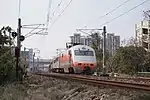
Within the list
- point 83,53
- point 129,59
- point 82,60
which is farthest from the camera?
point 129,59

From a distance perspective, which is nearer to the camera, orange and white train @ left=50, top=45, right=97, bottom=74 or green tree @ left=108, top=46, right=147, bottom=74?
orange and white train @ left=50, top=45, right=97, bottom=74

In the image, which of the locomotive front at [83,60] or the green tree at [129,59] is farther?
the green tree at [129,59]

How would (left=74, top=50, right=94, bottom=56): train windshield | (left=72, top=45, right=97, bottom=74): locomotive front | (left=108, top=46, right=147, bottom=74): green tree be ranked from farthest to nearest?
(left=108, top=46, right=147, bottom=74): green tree < (left=74, top=50, right=94, bottom=56): train windshield < (left=72, top=45, right=97, bottom=74): locomotive front

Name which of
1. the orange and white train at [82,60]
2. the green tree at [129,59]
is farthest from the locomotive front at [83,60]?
the green tree at [129,59]

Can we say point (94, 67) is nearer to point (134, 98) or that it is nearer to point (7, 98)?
point (7, 98)

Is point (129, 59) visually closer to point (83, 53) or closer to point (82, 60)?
point (83, 53)

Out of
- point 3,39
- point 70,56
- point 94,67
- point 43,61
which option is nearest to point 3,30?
point 3,39

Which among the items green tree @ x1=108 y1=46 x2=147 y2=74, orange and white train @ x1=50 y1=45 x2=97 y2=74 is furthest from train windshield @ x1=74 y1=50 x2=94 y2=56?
green tree @ x1=108 y1=46 x2=147 y2=74

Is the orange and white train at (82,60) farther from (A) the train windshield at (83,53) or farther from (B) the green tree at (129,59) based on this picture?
(B) the green tree at (129,59)

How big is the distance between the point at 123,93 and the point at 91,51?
80.3 ft

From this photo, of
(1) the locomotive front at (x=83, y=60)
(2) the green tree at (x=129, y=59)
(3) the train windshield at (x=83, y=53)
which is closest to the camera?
(1) the locomotive front at (x=83, y=60)

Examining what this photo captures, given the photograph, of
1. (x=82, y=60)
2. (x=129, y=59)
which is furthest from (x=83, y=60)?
(x=129, y=59)

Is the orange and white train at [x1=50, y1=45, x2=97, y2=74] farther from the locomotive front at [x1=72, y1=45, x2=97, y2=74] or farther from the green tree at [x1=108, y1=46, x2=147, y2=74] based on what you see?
the green tree at [x1=108, y1=46, x2=147, y2=74]

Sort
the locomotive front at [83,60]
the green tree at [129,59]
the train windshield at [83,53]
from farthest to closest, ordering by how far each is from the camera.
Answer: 1. the green tree at [129,59]
2. the train windshield at [83,53]
3. the locomotive front at [83,60]
